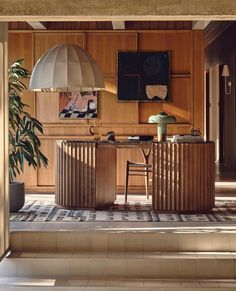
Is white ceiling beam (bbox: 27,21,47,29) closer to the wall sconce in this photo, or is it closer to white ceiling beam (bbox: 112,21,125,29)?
white ceiling beam (bbox: 112,21,125,29)

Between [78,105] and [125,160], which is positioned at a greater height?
[78,105]

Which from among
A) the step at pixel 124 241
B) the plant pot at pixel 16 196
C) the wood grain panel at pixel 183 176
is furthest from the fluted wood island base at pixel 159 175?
the step at pixel 124 241

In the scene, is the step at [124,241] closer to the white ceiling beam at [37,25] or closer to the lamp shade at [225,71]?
the white ceiling beam at [37,25]

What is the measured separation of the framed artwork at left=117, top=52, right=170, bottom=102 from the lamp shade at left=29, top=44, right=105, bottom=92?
1614mm

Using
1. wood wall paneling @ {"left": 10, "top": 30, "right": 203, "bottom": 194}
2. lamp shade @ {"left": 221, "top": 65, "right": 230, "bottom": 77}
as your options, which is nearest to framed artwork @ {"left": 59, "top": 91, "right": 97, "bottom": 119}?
wood wall paneling @ {"left": 10, "top": 30, "right": 203, "bottom": 194}

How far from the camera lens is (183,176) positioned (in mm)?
7910

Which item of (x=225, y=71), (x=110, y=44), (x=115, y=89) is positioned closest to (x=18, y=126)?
(x=115, y=89)

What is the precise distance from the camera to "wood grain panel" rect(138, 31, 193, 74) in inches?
408

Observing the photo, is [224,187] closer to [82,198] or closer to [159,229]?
[82,198]

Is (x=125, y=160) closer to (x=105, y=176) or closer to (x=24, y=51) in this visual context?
(x=105, y=176)

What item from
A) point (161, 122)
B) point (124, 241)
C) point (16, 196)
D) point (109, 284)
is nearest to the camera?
point (109, 284)

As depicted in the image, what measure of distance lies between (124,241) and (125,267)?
39cm

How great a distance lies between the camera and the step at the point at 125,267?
6.32 m

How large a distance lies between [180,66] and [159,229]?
403 centimetres
